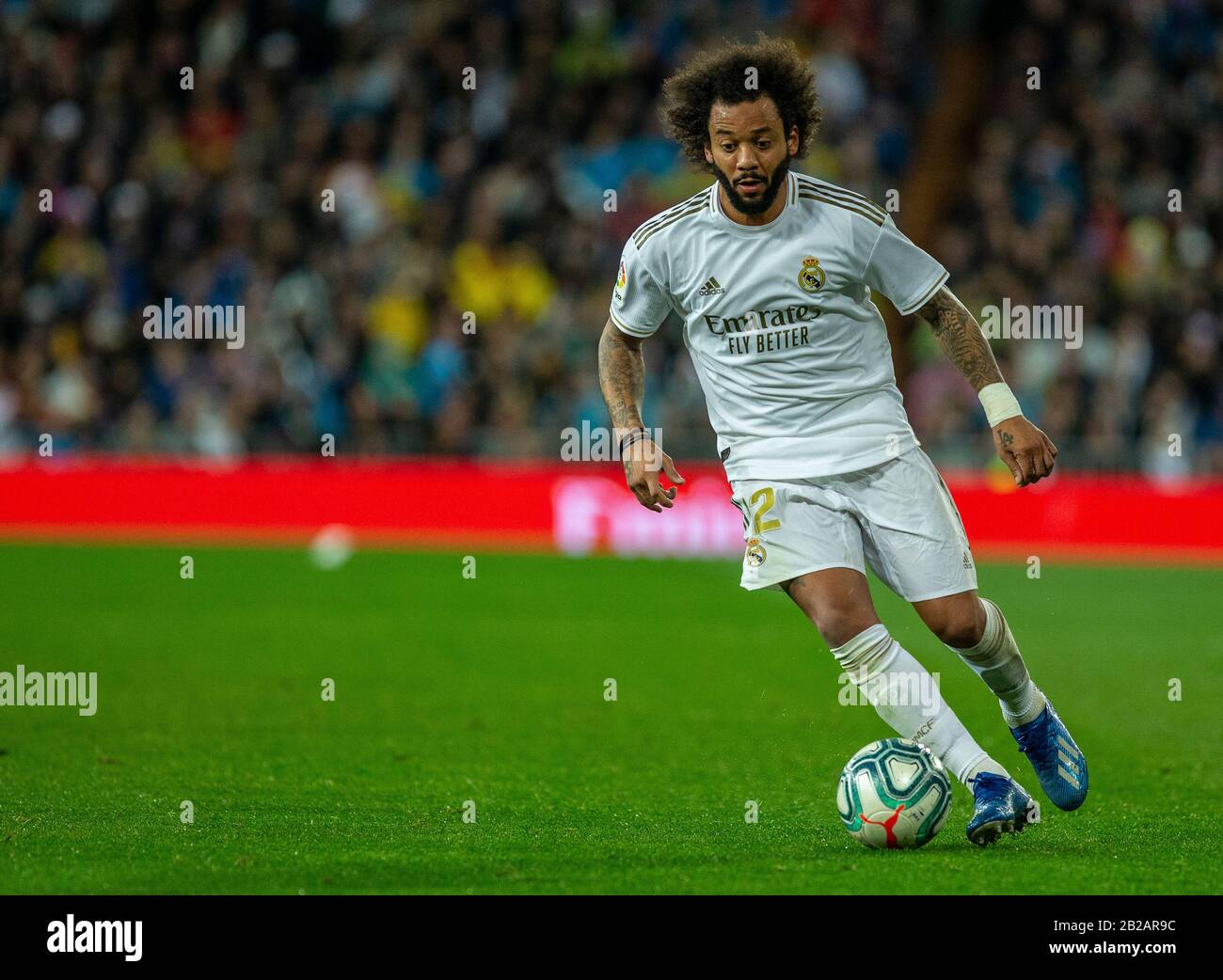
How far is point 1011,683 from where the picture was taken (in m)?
6.21

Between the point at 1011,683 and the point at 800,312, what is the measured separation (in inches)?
57.1

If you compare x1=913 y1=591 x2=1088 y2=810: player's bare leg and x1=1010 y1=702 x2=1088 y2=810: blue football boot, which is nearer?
x1=913 y1=591 x2=1088 y2=810: player's bare leg

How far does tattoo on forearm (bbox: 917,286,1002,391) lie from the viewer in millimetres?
6125

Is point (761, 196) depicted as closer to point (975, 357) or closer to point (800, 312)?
point (800, 312)

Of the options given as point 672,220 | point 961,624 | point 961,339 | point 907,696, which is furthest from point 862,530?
point 672,220

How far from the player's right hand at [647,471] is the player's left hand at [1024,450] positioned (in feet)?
3.49

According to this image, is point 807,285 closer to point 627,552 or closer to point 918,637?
point 918,637

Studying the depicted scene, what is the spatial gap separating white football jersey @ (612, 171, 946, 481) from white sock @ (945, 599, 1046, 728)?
2.22ft

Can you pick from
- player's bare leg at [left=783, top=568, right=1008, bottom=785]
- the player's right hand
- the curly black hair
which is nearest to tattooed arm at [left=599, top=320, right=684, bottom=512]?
the player's right hand

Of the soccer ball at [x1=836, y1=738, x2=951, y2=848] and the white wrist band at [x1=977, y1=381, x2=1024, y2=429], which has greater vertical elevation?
the white wrist band at [x1=977, y1=381, x2=1024, y2=429]

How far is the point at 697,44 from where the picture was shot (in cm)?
2020

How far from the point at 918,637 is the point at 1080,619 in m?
1.46

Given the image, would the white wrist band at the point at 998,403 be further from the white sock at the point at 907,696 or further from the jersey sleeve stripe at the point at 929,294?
the white sock at the point at 907,696

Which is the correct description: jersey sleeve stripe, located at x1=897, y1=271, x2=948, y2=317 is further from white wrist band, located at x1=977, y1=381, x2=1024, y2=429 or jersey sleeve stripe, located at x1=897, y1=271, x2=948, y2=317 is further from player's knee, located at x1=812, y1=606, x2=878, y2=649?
player's knee, located at x1=812, y1=606, x2=878, y2=649
